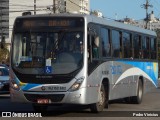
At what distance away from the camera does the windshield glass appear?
47.7ft

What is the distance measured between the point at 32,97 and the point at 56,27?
220 cm

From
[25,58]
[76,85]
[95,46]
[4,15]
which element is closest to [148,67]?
[95,46]

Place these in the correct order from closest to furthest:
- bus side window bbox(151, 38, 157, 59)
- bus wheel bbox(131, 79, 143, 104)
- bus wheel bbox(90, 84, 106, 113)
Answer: bus wheel bbox(90, 84, 106, 113) < bus wheel bbox(131, 79, 143, 104) < bus side window bbox(151, 38, 157, 59)

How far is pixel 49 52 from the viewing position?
579 inches

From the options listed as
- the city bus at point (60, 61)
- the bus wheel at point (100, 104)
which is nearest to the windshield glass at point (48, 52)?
the city bus at point (60, 61)

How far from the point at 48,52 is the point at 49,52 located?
1.2 inches

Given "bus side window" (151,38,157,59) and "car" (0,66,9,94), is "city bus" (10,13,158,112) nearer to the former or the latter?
"bus side window" (151,38,157,59)

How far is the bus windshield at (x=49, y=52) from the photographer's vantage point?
1454cm

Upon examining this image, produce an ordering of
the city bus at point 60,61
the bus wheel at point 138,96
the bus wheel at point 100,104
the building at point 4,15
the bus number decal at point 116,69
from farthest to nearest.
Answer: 1. the building at point 4,15
2. the bus wheel at point 138,96
3. the bus number decal at point 116,69
4. the bus wheel at point 100,104
5. the city bus at point 60,61

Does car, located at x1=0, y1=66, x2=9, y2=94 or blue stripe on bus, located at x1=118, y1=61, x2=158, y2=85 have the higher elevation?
blue stripe on bus, located at x1=118, y1=61, x2=158, y2=85

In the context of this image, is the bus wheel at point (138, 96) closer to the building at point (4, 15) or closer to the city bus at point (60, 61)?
the city bus at point (60, 61)

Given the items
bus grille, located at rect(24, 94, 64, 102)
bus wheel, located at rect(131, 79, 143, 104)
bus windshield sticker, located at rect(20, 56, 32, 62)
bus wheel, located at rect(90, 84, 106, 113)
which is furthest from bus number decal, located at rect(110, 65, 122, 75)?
bus windshield sticker, located at rect(20, 56, 32, 62)

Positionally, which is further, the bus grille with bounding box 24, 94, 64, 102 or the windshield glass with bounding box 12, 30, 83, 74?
the windshield glass with bounding box 12, 30, 83, 74

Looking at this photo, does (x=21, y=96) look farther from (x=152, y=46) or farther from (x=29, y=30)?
(x=152, y=46)
